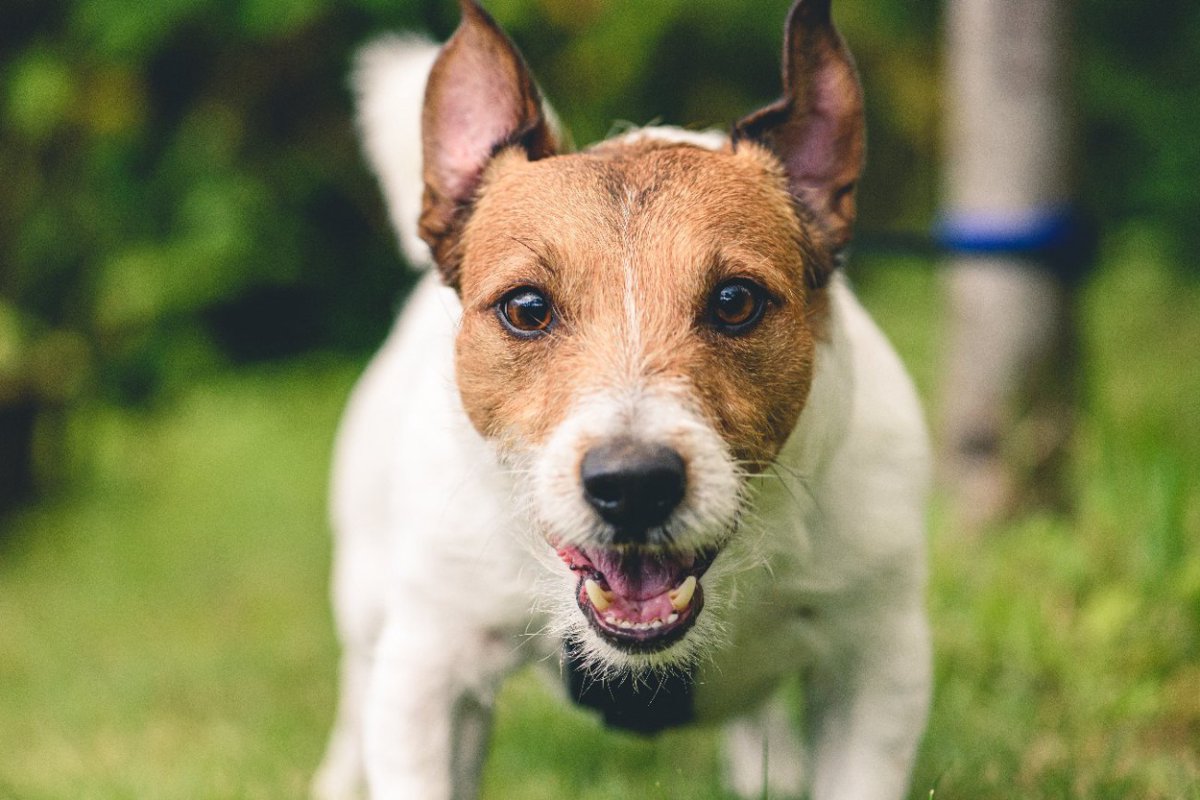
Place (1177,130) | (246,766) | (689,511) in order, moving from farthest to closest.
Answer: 1. (1177,130)
2. (246,766)
3. (689,511)

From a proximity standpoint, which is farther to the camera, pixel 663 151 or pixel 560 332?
pixel 663 151

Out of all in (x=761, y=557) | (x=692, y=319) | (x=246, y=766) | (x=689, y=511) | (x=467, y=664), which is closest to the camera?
(x=689, y=511)

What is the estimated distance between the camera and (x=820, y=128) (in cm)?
319

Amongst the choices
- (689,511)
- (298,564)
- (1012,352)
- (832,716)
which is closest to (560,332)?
(689,511)

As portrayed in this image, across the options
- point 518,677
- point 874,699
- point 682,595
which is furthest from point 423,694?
point 518,677

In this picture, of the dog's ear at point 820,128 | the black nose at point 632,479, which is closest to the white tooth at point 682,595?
the black nose at point 632,479

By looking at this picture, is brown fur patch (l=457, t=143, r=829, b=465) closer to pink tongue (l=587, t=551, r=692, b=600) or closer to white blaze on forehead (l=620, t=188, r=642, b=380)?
white blaze on forehead (l=620, t=188, r=642, b=380)

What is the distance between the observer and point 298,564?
852cm

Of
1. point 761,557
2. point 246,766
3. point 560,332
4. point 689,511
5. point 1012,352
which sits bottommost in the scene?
point 246,766

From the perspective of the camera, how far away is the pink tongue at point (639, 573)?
2719 mm

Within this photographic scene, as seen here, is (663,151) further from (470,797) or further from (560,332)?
(470,797)

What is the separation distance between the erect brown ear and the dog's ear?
508mm

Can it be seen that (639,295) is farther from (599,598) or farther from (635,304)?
(599,598)

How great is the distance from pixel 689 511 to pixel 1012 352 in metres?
3.43
